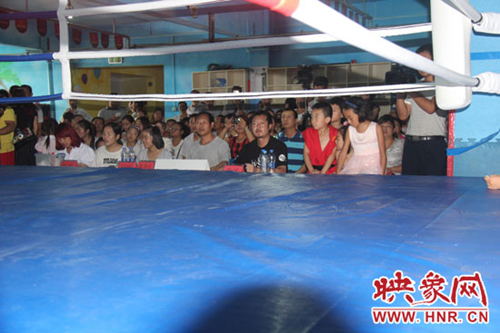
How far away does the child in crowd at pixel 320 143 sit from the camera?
3035mm

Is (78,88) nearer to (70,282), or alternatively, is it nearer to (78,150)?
(78,150)

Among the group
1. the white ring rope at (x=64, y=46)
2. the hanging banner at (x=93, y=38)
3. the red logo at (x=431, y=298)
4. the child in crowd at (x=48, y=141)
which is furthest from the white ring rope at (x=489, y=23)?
the hanging banner at (x=93, y=38)

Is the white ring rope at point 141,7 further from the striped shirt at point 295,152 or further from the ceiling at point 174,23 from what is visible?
the ceiling at point 174,23

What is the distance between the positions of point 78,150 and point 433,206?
2885 mm

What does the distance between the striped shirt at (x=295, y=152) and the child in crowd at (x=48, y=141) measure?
80.6 inches

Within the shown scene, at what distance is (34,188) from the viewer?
1.76m

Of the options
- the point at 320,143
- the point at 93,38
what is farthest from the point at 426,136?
the point at 93,38

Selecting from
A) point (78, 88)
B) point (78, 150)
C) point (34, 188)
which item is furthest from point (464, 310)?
point (78, 88)

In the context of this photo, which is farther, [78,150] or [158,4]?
[78,150]

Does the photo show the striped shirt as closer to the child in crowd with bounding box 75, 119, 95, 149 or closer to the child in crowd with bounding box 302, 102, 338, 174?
the child in crowd with bounding box 302, 102, 338, 174

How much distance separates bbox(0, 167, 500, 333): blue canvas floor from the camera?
2.04 feet

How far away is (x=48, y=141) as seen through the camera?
4.04 metres

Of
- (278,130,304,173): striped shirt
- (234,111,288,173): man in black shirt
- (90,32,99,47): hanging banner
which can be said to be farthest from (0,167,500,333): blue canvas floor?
(90,32,99,47): hanging banner

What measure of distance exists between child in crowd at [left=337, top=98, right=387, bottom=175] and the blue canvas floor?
110 cm
